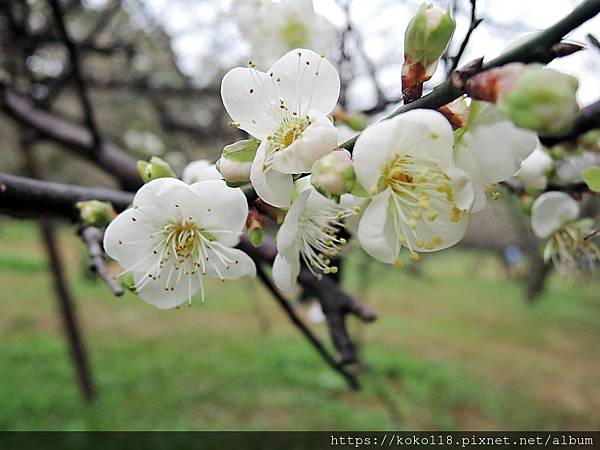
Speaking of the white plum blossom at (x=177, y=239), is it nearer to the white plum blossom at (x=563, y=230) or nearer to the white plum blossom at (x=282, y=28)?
the white plum blossom at (x=282, y=28)

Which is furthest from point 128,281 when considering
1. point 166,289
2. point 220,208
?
point 220,208

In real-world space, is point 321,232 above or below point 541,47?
below

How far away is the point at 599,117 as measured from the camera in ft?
2.47

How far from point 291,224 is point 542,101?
0.24 m

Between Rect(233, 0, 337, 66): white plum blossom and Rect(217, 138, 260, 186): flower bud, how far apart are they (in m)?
0.40

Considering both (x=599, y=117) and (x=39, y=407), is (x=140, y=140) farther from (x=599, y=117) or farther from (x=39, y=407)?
(x=599, y=117)

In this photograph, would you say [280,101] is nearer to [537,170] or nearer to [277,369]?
[537,170]

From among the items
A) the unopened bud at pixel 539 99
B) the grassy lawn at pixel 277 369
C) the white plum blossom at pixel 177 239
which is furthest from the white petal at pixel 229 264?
the grassy lawn at pixel 277 369

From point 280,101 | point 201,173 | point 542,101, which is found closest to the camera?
point 542,101

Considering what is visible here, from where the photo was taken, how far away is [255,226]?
0.59 metres

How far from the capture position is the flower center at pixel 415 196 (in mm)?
500

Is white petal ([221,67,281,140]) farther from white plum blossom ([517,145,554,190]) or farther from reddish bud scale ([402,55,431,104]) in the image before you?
white plum blossom ([517,145,554,190])
